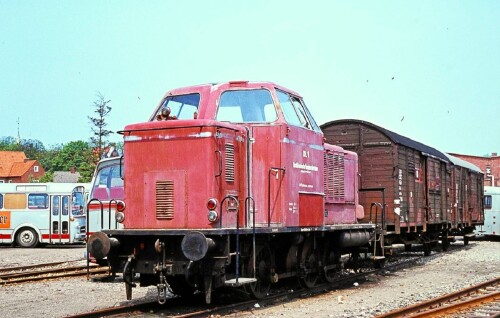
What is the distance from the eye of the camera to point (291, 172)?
10203mm

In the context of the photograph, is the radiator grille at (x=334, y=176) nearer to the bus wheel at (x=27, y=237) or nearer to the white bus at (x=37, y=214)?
the white bus at (x=37, y=214)

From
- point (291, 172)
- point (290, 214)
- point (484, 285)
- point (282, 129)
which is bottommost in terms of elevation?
point (484, 285)

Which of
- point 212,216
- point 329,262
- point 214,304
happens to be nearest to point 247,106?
point 212,216

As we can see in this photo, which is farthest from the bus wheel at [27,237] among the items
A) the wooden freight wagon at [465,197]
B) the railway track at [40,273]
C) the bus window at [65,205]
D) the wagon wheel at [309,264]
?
the wagon wheel at [309,264]

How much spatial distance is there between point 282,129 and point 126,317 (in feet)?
11.8

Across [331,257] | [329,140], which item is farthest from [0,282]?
[329,140]

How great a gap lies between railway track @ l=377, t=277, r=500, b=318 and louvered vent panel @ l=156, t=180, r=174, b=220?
320 cm

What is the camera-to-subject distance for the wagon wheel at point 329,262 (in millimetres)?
12289

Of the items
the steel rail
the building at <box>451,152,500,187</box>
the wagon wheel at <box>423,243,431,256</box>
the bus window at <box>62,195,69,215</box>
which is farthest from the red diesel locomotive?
the building at <box>451,152,500,187</box>

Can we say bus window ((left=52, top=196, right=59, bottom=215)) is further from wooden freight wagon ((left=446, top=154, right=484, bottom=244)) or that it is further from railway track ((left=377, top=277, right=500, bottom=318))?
railway track ((left=377, top=277, right=500, bottom=318))

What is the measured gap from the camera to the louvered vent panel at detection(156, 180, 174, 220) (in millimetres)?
9102

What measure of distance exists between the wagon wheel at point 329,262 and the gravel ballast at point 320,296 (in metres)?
0.52

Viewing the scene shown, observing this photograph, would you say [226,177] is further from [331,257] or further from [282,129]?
[331,257]

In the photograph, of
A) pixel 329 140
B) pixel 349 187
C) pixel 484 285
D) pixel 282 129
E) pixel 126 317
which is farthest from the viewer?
pixel 329 140
